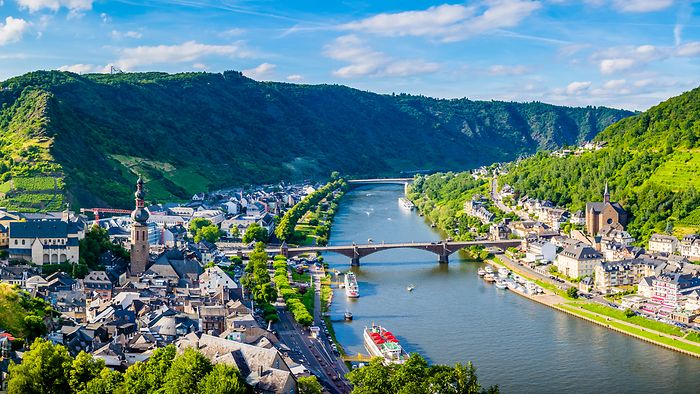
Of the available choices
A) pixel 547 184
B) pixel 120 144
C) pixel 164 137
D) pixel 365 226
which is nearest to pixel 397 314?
pixel 365 226

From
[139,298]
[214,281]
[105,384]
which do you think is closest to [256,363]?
[105,384]

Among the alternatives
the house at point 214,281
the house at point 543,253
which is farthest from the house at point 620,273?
the house at point 214,281

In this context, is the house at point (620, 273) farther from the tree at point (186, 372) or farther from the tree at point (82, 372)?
the tree at point (82, 372)

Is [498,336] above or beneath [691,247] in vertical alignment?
beneath

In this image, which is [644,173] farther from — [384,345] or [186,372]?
[186,372]

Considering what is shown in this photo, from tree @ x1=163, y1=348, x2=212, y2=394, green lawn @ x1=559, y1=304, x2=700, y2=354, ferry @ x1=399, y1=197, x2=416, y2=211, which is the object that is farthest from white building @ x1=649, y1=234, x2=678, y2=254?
ferry @ x1=399, y1=197, x2=416, y2=211
